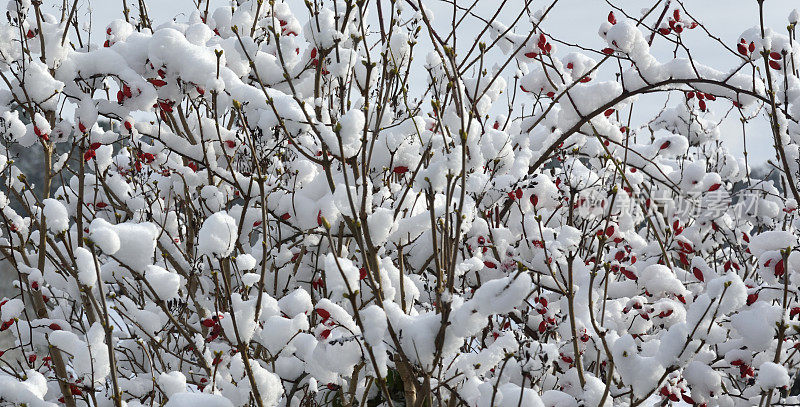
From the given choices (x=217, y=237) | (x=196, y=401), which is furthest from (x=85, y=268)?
(x=196, y=401)

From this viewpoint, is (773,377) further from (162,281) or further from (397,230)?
(162,281)

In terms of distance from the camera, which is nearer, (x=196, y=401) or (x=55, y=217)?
(x=196, y=401)

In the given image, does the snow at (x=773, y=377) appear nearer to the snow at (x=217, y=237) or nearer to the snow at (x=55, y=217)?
the snow at (x=217, y=237)

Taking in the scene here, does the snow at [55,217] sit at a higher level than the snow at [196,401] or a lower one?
higher

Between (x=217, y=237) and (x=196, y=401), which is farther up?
(x=217, y=237)

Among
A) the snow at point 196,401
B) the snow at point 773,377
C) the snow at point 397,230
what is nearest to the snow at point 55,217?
the snow at point 397,230

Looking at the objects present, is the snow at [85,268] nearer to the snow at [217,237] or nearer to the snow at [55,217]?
the snow at [55,217]

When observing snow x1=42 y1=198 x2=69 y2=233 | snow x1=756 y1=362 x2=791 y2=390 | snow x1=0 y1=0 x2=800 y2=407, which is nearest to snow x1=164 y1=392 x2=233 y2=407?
snow x1=0 y1=0 x2=800 y2=407

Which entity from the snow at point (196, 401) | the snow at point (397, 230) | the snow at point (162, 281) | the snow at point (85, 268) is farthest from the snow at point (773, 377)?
the snow at point (85, 268)

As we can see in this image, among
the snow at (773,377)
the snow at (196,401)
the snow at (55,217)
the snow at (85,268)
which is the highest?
the snow at (55,217)

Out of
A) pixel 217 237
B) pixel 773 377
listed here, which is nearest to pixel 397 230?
pixel 217 237

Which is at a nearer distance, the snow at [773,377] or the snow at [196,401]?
the snow at [196,401]

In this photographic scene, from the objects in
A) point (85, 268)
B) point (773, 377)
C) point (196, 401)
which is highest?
point (85, 268)

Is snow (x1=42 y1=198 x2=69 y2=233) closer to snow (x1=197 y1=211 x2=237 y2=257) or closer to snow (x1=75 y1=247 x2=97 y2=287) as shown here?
snow (x1=75 y1=247 x2=97 y2=287)
